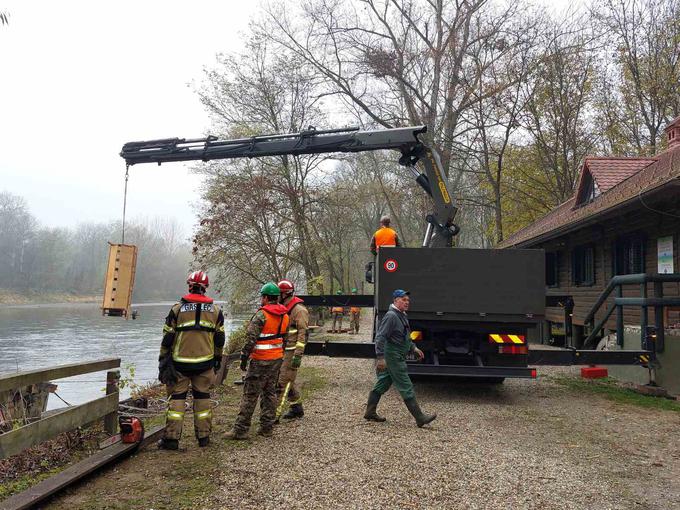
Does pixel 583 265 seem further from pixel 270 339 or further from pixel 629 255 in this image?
pixel 270 339

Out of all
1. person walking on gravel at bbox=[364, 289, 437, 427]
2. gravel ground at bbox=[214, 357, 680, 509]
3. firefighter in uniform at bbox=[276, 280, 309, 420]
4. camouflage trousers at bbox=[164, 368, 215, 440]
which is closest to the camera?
gravel ground at bbox=[214, 357, 680, 509]

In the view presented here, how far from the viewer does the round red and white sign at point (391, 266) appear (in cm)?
850

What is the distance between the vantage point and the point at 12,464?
568 centimetres

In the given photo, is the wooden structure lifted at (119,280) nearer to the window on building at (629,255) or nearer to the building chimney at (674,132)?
the window on building at (629,255)

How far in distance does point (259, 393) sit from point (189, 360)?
0.97 meters

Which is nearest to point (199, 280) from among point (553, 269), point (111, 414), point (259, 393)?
point (259, 393)

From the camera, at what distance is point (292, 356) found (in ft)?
24.1

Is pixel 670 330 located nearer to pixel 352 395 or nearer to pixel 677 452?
pixel 677 452

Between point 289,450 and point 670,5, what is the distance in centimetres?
2259

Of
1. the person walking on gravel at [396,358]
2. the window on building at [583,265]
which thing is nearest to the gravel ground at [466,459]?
the person walking on gravel at [396,358]

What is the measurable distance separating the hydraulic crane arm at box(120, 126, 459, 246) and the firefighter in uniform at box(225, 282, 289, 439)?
5.41m

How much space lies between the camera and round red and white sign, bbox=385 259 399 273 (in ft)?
27.9

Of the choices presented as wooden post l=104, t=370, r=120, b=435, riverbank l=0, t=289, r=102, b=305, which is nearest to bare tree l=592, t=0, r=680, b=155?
wooden post l=104, t=370, r=120, b=435

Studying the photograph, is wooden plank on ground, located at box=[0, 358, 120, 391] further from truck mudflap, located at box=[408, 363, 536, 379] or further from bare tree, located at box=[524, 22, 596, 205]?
bare tree, located at box=[524, 22, 596, 205]
